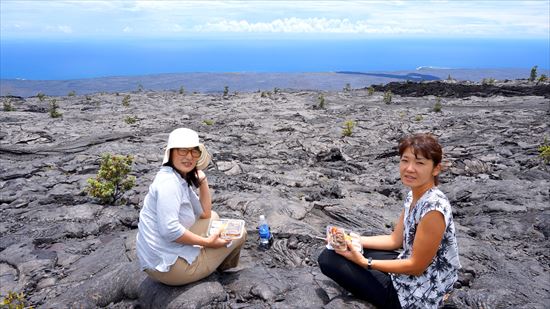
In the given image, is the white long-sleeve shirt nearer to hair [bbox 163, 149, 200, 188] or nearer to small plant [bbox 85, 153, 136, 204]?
hair [bbox 163, 149, 200, 188]

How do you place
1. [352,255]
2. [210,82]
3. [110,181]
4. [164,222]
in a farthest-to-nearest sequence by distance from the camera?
[210,82] → [110,181] → [352,255] → [164,222]

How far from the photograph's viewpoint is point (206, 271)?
17.3ft

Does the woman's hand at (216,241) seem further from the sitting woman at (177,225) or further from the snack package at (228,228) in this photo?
the snack package at (228,228)

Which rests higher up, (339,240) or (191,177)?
(191,177)

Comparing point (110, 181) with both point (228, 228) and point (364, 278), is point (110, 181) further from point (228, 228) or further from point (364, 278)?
point (364, 278)

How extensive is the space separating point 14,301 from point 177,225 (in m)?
3.85

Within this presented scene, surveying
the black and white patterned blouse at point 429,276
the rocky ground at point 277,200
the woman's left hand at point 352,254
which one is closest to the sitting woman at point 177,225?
the rocky ground at point 277,200

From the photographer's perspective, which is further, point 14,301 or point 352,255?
point 14,301

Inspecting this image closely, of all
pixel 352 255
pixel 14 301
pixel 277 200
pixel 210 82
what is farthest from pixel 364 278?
pixel 210 82

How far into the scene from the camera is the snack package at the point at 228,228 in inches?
211

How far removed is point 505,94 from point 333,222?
33.3 meters

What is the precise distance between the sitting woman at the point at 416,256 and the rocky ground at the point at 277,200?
0.47 meters

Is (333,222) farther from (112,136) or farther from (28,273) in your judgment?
(112,136)

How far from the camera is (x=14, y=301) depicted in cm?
624
